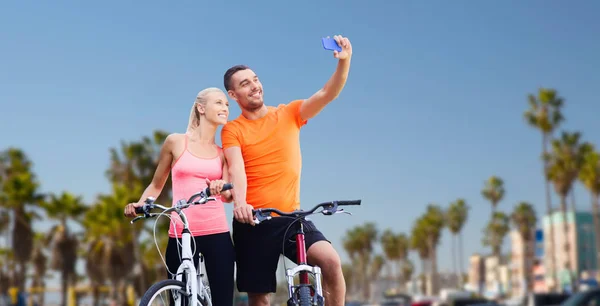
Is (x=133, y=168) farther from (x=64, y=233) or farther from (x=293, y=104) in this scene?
(x=293, y=104)

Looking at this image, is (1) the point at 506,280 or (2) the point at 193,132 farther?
(1) the point at 506,280

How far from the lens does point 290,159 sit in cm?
525

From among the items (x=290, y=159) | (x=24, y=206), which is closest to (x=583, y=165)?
(x=24, y=206)

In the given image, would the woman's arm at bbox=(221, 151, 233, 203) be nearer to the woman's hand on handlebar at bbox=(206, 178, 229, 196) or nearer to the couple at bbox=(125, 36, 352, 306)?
the couple at bbox=(125, 36, 352, 306)

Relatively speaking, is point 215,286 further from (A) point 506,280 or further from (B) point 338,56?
(A) point 506,280

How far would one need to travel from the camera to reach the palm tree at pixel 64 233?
7144 centimetres

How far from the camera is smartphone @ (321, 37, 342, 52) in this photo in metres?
5.01

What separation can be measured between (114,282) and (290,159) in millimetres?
68846

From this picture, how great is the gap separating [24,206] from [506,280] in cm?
13249

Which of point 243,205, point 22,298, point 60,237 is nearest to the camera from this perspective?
point 243,205

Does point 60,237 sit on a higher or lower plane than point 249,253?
higher

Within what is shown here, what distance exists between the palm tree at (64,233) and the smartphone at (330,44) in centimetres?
6886

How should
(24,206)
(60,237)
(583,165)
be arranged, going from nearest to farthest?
(24,206)
(60,237)
(583,165)

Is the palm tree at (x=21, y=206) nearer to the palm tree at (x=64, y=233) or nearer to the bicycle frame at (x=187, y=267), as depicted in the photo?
the palm tree at (x=64, y=233)
